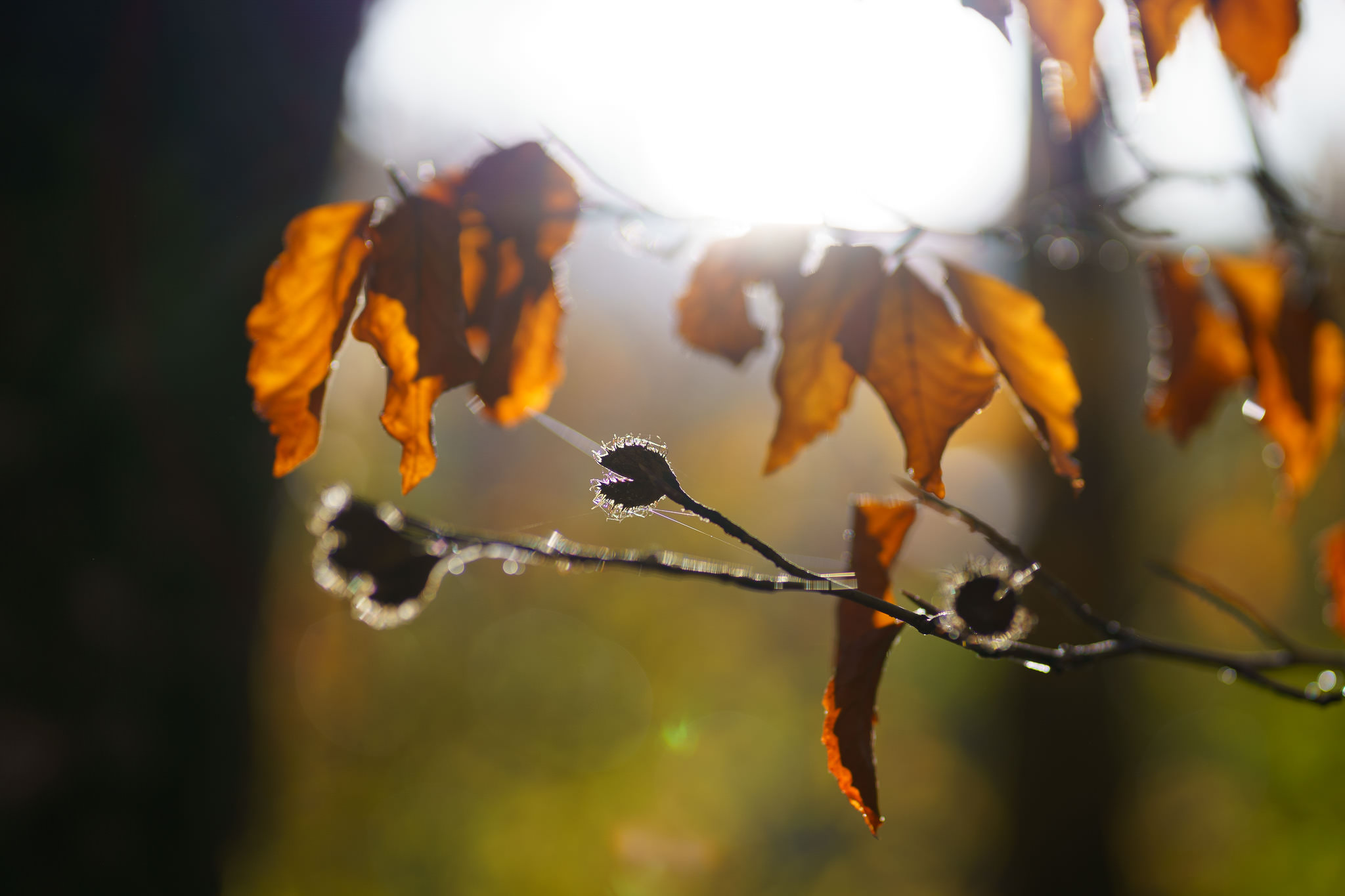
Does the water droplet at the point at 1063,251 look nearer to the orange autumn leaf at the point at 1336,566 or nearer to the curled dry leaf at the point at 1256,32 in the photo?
the curled dry leaf at the point at 1256,32

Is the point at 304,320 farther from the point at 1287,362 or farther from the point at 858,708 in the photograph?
the point at 1287,362

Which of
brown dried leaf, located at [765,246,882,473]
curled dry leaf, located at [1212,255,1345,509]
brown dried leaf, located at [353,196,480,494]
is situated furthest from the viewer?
curled dry leaf, located at [1212,255,1345,509]

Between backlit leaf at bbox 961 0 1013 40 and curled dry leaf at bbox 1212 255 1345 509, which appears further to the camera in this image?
curled dry leaf at bbox 1212 255 1345 509

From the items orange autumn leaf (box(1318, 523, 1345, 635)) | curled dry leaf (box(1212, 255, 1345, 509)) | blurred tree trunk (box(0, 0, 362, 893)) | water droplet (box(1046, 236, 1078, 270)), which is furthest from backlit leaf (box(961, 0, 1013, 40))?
blurred tree trunk (box(0, 0, 362, 893))

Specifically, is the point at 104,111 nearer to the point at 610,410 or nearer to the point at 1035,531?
the point at 1035,531

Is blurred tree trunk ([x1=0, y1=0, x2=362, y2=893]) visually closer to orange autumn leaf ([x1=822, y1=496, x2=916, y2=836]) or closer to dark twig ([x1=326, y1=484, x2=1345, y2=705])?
dark twig ([x1=326, y1=484, x2=1345, y2=705])

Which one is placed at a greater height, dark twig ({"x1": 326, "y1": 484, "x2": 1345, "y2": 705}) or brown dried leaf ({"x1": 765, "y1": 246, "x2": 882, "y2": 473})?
brown dried leaf ({"x1": 765, "y1": 246, "x2": 882, "y2": 473})

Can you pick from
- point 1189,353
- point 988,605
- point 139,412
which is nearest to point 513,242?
point 988,605
